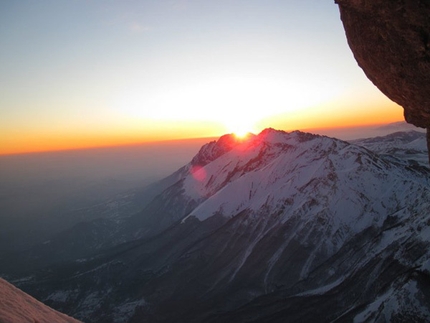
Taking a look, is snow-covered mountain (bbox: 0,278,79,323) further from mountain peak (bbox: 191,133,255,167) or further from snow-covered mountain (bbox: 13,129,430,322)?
mountain peak (bbox: 191,133,255,167)

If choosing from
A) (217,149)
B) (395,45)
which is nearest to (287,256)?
(395,45)

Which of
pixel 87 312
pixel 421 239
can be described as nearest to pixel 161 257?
pixel 87 312

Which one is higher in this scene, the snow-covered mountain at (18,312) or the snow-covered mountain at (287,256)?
the snow-covered mountain at (18,312)

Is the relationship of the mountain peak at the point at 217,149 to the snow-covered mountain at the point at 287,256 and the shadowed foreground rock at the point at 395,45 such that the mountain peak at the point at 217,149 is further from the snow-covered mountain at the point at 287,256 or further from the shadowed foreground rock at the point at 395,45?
the shadowed foreground rock at the point at 395,45

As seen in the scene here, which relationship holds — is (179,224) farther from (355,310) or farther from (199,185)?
(355,310)

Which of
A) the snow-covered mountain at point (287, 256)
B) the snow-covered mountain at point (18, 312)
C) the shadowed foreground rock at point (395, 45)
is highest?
the shadowed foreground rock at point (395, 45)

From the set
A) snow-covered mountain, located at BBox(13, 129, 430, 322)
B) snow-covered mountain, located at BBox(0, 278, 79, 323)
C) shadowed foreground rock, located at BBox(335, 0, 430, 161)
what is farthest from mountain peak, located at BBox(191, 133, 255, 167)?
snow-covered mountain, located at BBox(0, 278, 79, 323)

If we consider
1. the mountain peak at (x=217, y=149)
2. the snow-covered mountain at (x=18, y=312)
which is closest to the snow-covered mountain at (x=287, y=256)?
the snow-covered mountain at (x=18, y=312)
